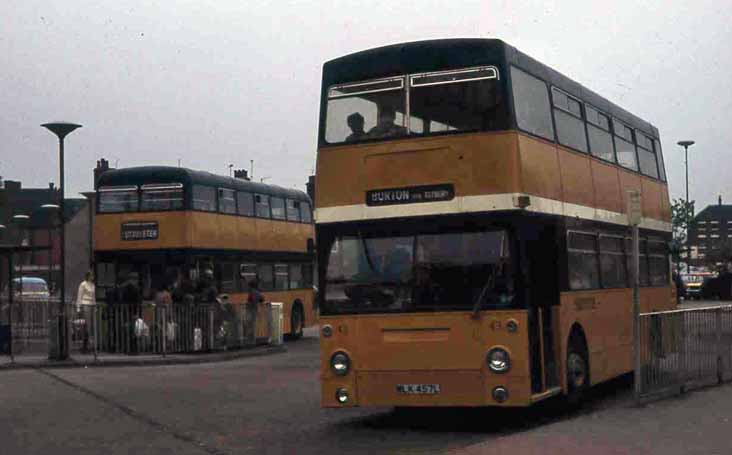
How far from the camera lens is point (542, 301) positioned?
13359 mm

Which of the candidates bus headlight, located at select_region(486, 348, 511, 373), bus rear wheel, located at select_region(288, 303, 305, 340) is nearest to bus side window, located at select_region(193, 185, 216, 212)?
bus rear wheel, located at select_region(288, 303, 305, 340)

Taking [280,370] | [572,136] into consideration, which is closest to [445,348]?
[572,136]

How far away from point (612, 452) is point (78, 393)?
33.2 ft

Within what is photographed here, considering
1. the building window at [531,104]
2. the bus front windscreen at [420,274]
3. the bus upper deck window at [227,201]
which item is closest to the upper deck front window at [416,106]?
the building window at [531,104]

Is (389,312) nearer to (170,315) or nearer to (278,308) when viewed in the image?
(170,315)

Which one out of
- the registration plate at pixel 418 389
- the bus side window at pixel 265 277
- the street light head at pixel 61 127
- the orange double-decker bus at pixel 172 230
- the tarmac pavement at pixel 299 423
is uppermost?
the street light head at pixel 61 127

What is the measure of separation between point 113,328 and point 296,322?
33.2 feet

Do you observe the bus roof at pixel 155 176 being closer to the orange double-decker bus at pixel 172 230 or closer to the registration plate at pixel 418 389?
the orange double-decker bus at pixel 172 230

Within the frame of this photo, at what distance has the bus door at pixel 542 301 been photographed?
12.9m

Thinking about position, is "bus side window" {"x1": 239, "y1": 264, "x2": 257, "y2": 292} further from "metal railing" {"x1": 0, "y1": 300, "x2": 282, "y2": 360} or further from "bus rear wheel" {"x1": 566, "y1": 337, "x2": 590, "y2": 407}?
"bus rear wheel" {"x1": 566, "y1": 337, "x2": 590, "y2": 407}

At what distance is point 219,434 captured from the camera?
42.8 feet

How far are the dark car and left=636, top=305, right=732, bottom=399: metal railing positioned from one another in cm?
4482

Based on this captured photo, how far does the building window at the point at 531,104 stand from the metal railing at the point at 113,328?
13.2 meters

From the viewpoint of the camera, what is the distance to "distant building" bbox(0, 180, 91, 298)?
5338 cm
